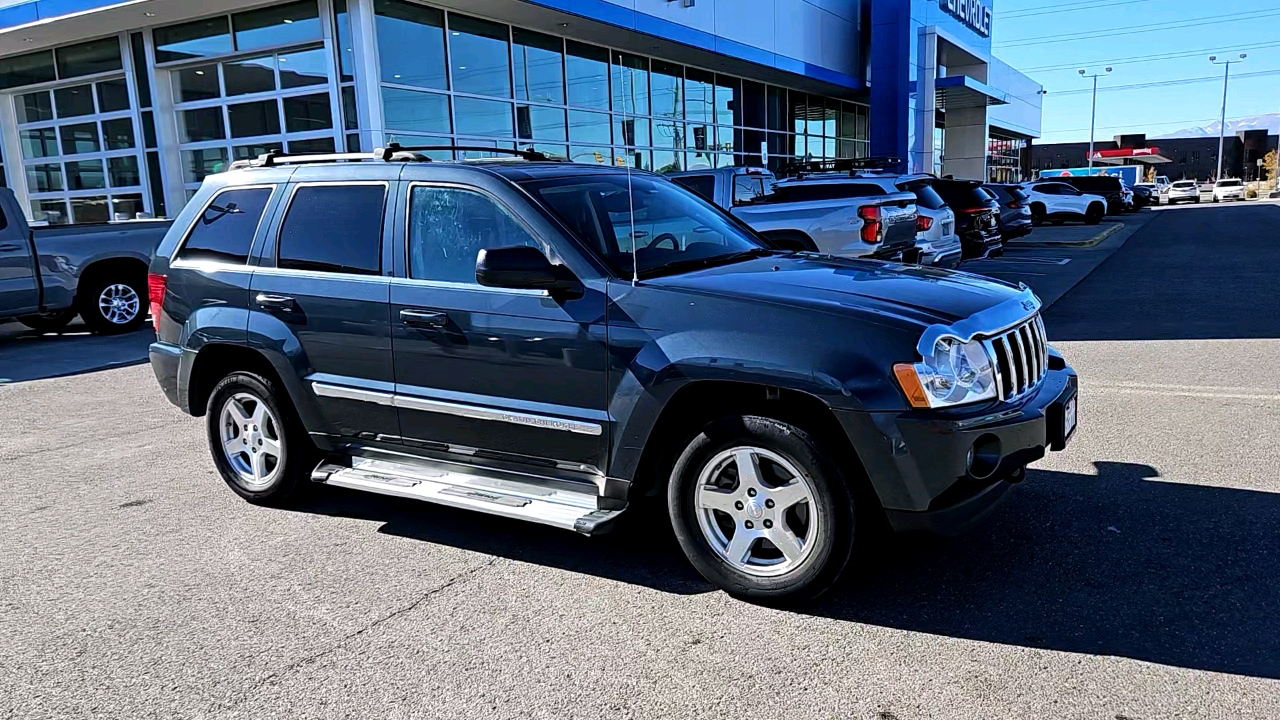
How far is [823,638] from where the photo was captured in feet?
11.9

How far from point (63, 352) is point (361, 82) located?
6697 mm

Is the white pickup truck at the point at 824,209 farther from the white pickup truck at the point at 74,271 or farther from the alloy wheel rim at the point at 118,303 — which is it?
the alloy wheel rim at the point at 118,303

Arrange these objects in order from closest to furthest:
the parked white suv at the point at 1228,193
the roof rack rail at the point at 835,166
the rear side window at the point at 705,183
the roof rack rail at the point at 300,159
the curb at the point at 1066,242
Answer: the roof rack rail at the point at 300,159
the rear side window at the point at 705,183
the roof rack rail at the point at 835,166
the curb at the point at 1066,242
the parked white suv at the point at 1228,193

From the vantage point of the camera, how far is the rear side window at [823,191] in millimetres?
12734

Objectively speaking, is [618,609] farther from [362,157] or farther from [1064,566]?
[362,157]

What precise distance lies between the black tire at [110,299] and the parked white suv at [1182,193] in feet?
198

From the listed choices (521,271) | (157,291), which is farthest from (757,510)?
(157,291)

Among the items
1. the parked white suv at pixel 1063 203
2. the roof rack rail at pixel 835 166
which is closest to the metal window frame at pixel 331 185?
the roof rack rail at pixel 835 166

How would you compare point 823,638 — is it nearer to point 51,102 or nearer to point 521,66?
point 521,66

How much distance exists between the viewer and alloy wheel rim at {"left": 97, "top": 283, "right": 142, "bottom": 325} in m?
12.4

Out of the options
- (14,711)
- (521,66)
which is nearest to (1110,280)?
(521,66)

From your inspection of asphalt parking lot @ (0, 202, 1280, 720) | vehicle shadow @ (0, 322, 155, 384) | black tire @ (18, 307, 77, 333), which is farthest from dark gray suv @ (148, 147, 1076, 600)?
black tire @ (18, 307, 77, 333)

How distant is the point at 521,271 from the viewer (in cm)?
405

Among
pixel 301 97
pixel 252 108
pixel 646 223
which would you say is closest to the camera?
pixel 646 223
